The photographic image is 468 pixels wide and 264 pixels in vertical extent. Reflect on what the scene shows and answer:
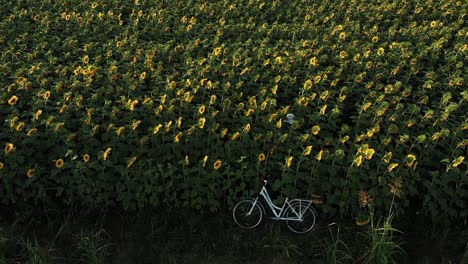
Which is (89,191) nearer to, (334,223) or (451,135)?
(334,223)

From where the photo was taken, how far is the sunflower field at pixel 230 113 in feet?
13.5

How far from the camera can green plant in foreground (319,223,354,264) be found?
3.86 m

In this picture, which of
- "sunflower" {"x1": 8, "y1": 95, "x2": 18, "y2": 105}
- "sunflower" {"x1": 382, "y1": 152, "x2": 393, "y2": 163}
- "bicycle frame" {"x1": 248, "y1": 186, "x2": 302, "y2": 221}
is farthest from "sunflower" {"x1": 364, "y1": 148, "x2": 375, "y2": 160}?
"sunflower" {"x1": 8, "y1": 95, "x2": 18, "y2": 105}

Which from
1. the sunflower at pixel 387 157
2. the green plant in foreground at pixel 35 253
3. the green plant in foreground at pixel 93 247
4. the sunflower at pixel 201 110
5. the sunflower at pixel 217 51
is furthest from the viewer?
the sunflower at pixel 217 51

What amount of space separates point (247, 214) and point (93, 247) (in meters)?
1.20

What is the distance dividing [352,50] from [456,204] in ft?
7.30

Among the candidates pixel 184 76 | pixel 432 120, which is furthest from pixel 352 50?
pixel 184 76

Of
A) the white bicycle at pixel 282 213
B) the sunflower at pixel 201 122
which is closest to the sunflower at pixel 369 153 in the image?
the white bicycle at pixel 282 213

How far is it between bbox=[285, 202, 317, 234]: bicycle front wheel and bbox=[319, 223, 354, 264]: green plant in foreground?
0.17 metres

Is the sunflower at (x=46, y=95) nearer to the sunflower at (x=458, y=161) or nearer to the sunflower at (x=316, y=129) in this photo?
the sunflower at (x=316, y=129)

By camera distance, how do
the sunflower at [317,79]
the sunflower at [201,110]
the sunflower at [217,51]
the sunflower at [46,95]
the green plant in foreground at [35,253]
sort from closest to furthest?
1. the green plant in foreground at [35,253]
2. the sunflower at [201,110]
3. the sunflower at [46,95]
4. the sunflower at [317,79]
5. the sunflower at [217,51]

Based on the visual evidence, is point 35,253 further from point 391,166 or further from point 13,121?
point 391,166

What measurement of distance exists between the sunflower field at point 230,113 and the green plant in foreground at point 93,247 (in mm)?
272

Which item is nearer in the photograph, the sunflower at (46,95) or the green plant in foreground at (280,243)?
the green plant in foreground at (280,243)
